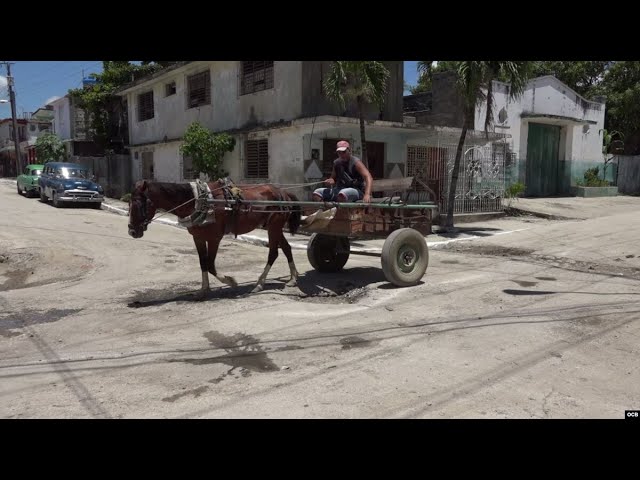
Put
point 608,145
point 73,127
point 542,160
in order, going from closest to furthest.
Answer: point 542,160 < point 608,145 < point 73,127

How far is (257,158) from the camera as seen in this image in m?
18.2

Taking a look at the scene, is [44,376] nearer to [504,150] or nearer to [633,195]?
[504,150]

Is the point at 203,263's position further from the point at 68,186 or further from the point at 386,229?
the point at 68,186

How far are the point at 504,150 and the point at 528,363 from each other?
17.5 meters

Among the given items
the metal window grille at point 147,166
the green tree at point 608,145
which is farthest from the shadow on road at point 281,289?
the green tree at point 608,145

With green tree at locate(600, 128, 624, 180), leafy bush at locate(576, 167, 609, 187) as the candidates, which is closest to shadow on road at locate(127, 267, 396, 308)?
leafy bush at locate(576, 167, 609, 187)

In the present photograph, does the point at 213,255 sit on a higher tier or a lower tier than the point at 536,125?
lower

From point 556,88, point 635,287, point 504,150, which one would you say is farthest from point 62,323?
point 556,88

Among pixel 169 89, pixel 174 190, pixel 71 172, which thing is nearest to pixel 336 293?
pixel 174 190

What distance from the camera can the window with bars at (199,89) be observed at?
21281 millimetres

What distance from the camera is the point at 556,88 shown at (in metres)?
24.6

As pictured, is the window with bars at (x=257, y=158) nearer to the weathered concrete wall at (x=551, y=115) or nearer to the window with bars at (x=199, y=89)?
the window with bars at (x=199, y=89)

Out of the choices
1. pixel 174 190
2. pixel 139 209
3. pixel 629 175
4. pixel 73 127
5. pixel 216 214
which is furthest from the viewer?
pixel 73 127

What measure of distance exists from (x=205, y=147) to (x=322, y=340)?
13552mm
